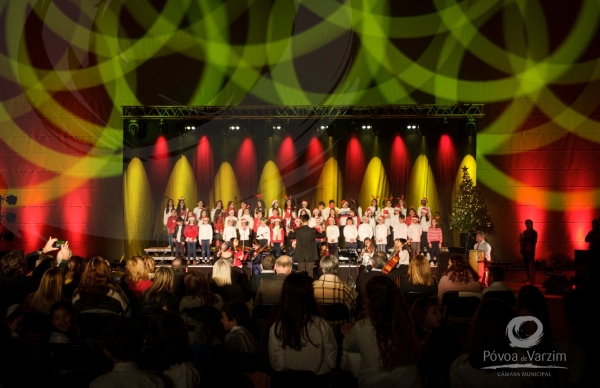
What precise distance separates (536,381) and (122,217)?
14400 millimetres

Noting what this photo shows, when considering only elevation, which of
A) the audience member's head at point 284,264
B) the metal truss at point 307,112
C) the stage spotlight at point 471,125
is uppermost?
the metal truss at point 307,112

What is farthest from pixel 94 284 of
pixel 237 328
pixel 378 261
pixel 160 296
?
pixel 378 261

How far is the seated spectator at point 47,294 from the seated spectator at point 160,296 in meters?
0.65

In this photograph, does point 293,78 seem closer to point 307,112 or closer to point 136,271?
point 307,112

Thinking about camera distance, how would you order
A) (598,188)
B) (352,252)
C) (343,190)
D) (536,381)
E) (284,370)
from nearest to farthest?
(536,381) < (284,370) < (352,252) < (598,188) < (343,190)

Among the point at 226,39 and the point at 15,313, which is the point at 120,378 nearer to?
the point at 15,313

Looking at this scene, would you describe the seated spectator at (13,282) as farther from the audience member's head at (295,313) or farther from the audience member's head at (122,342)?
the audience member's head at (295,313)

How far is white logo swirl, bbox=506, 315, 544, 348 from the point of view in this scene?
9.31ft

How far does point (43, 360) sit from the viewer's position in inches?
156

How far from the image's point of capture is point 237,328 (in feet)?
13.9

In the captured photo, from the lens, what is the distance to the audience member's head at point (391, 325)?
3.14 metres

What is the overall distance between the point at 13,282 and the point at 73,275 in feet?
2.23

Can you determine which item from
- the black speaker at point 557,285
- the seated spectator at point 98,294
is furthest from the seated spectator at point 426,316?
the black speaker at point 557,285

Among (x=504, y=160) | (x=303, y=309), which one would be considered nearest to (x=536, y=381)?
(x=303, y=309)
